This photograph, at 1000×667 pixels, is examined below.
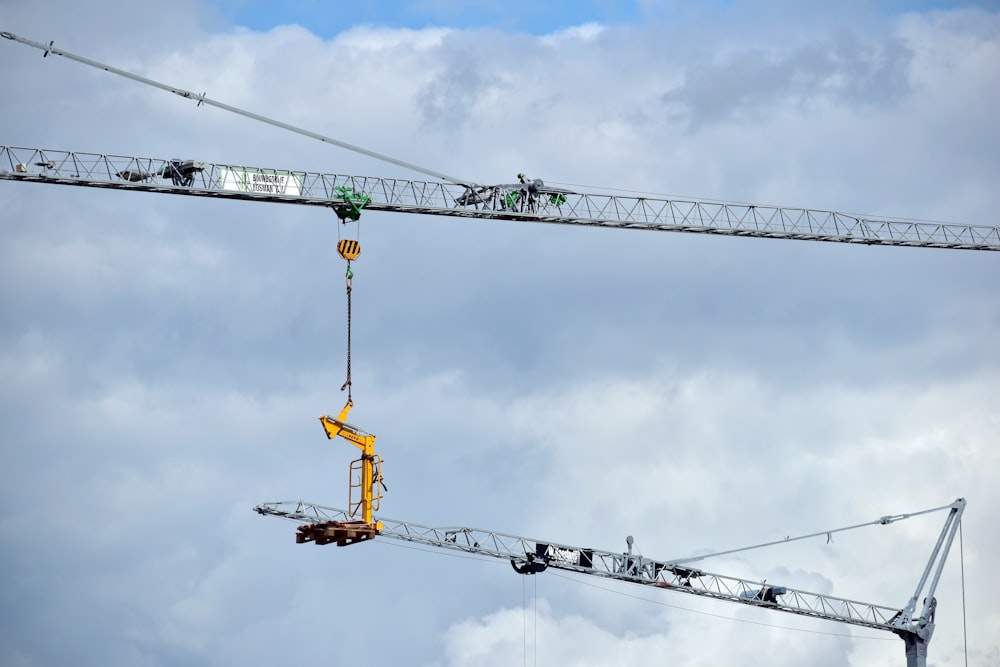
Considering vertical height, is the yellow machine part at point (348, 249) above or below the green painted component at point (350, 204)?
below

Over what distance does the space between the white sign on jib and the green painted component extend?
4.33 m

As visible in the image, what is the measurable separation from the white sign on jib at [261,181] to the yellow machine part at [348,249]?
13.1 m

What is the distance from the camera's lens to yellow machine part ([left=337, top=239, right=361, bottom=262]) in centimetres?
16988

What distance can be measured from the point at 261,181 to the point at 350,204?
968cm

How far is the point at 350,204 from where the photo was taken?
601 ft

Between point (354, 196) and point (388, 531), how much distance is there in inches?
1342

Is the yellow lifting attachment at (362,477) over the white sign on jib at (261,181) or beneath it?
beneath

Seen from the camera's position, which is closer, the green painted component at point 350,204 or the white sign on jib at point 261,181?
the white sign on jib at point 261,181

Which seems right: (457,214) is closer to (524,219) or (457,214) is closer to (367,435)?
(524,219)

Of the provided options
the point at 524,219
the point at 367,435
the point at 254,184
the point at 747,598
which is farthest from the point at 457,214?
the point at 747,598

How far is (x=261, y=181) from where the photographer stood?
178 metres

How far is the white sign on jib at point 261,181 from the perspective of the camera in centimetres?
17625

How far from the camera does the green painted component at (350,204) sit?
183 meters

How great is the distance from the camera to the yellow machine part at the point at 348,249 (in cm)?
16988
